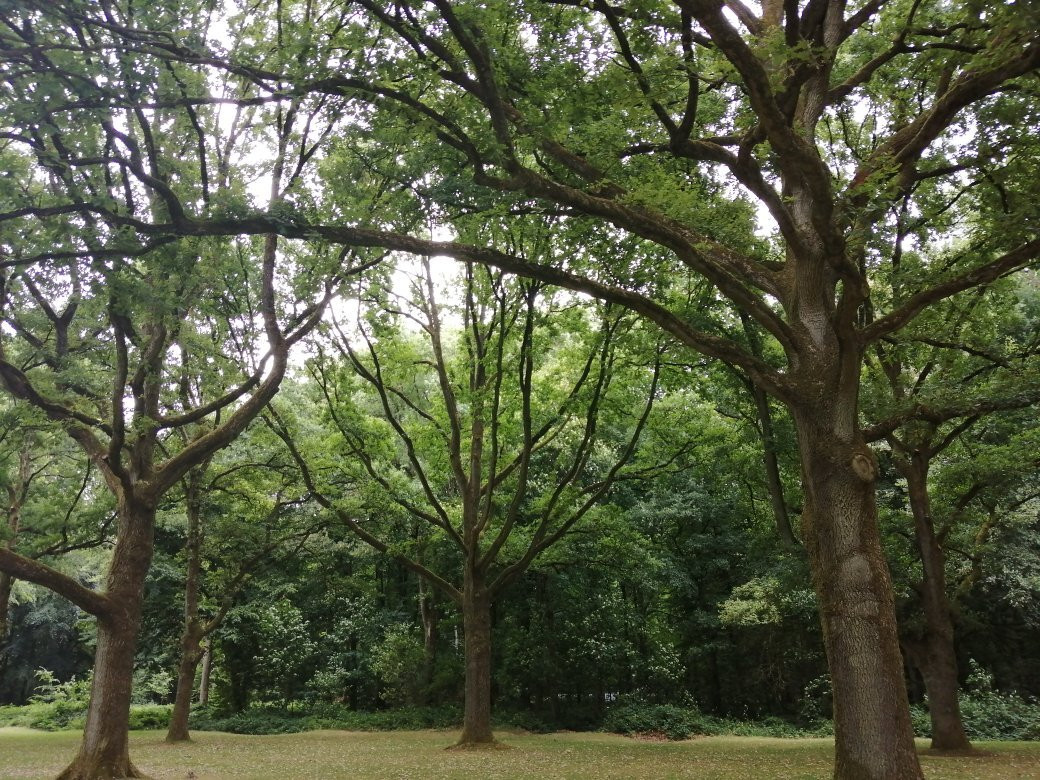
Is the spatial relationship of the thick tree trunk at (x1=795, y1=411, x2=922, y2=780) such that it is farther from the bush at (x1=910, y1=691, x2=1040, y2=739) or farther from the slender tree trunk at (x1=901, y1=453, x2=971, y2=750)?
the bush at (x1=910, y1=691, x2=1040, y2=739)

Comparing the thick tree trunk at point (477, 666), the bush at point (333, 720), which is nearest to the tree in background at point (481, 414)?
the thick tree trunk at point (477, 666)

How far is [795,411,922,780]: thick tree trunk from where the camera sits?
239 inches

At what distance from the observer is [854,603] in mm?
6461

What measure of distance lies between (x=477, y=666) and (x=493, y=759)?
2551mm

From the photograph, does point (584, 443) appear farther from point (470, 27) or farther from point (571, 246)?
point (470, 27)

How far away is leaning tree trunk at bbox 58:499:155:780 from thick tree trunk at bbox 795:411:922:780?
935cm

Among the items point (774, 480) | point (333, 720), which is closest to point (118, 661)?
point (774, 480)

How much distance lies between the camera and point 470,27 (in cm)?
645

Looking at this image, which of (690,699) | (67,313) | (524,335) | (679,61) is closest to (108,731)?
(67,313)

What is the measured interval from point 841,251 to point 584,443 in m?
9.43

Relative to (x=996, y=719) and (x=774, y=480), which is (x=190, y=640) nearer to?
(x=774, y=480)

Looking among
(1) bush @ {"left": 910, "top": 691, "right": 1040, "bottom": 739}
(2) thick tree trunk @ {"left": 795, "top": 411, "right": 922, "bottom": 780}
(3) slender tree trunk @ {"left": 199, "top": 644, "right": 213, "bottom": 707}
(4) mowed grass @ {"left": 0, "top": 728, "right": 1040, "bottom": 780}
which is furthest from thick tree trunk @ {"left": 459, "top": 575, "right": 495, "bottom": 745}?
(3) slender tree trunk @ {"left": 199, "top": 644, "right": 213, "bottom": 707}

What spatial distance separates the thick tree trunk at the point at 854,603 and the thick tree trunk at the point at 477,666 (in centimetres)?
990

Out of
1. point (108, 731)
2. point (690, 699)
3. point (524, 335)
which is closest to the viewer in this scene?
point (108, 731)
